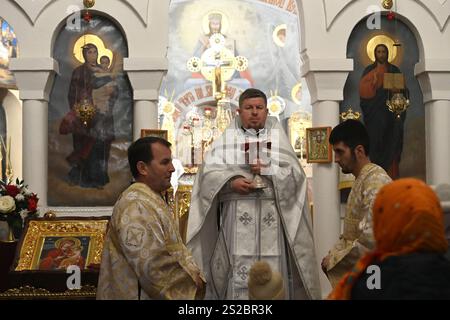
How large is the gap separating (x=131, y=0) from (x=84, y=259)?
13.2 feet

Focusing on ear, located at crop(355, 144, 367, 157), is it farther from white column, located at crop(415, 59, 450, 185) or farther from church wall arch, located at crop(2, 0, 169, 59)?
church wall arch, located at crop(2, 0, 169, 59)

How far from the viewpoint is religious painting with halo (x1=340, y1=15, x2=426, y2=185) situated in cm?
928

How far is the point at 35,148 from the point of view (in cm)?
905

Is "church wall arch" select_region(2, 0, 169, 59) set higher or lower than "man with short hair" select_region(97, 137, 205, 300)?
higher

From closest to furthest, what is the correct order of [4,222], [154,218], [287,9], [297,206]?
1. [154,218]
2. [297,206]
3. [4,222]
4. [287,9]

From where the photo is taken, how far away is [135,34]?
9.22 m

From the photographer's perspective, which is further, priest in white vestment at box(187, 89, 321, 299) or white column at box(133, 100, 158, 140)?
white column at box(133, 100, 158, 140)

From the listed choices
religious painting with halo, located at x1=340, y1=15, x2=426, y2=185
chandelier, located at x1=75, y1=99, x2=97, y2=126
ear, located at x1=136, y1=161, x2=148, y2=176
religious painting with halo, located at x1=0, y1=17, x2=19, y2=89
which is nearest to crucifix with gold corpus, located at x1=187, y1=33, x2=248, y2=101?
religious painting with halo, located at x1=0, y1=17, x2=19, y2=89

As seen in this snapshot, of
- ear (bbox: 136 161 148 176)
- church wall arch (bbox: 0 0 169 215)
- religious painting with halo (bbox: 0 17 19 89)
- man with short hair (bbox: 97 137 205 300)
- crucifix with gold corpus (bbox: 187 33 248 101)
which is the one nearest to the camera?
man with short hair (bbox: 97 137 205 300)

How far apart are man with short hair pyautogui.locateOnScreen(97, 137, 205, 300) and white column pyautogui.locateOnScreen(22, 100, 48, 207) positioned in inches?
190

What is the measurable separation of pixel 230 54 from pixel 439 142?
26.4ft

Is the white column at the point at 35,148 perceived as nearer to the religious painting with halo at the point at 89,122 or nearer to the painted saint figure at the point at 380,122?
the religious painting with halo at the point at 89,122
